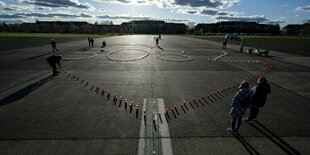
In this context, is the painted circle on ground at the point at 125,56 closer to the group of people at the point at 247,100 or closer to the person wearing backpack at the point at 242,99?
the group of people at the point at 247,100

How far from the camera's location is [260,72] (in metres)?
15.0

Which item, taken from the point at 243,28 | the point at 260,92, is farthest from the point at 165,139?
the point at 243,28

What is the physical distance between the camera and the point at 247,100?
538 cm

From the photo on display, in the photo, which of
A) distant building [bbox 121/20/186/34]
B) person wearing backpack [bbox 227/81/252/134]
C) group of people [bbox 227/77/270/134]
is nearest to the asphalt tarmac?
group of people [bbox 227/77/270/134]

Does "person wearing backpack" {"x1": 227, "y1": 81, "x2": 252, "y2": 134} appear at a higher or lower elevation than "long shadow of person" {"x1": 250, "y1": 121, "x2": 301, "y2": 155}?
higher

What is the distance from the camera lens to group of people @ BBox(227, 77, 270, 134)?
5.36 metres

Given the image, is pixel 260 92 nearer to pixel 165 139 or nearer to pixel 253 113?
pixel 253 113

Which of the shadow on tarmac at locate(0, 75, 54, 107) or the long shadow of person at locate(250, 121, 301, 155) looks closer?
the long shadow of person at locate(250, 121, 301, 155)

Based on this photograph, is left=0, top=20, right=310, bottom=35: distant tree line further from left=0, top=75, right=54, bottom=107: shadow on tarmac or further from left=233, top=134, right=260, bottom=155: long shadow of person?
left=233, top=134, right=260, bottom=155: long shadow of person

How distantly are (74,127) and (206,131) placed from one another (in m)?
5.39

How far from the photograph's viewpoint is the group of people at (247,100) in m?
5.36

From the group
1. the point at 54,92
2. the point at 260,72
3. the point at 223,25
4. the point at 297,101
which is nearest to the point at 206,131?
the point at 297,101

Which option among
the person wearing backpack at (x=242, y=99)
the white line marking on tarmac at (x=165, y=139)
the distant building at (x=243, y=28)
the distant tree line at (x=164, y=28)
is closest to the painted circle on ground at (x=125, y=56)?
the white line marking on tarmac at (x=165, y=139)

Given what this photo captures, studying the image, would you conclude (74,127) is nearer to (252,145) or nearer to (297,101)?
(252,145)
